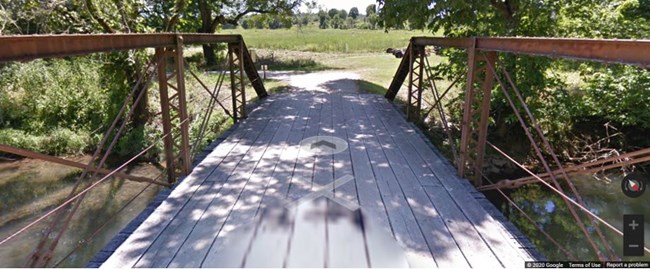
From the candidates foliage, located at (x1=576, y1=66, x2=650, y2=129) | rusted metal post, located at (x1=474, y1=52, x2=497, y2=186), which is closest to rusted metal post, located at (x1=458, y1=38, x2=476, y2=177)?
rusted metal post, located at (x1=474, y1=52, x2=497, y2=186)

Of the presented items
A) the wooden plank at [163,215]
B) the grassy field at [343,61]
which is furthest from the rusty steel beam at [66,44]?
the grassy field at [343,61]

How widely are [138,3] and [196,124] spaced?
250cm

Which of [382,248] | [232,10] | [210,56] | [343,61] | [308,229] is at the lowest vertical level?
[382,248]

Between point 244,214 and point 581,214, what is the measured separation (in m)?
5.01

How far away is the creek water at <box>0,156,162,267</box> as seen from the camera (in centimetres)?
452

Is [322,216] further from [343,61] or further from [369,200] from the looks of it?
[343,61]

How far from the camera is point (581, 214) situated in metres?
5.38

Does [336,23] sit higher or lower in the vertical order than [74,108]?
higher

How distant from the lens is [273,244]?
7.89 feet

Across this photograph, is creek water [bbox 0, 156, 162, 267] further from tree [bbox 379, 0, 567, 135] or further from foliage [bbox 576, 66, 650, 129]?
foliage [bbox 576, 66, 650, 129]

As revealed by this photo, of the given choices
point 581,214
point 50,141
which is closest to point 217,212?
point 581,214

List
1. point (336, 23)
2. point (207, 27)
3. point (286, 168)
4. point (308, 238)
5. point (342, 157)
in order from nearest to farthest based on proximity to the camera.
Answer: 1. point (308, 238)
2. point (286, 168)
3. point (342, 157)
4. point (207, 27)
5. point (336, 23)

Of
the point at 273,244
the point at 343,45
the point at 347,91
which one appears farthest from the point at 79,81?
the point at 343,45

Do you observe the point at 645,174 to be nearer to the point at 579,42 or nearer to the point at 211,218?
the point at 579,42
